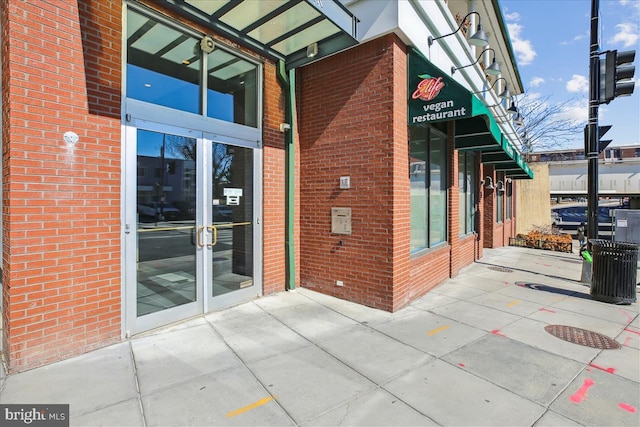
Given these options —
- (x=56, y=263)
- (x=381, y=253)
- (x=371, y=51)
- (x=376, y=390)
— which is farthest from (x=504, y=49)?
(x=56, y=263)

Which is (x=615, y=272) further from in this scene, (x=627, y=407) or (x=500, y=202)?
(x=500, y=202)

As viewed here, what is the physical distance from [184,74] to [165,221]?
218 centimetres

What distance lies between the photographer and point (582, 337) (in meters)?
4.23

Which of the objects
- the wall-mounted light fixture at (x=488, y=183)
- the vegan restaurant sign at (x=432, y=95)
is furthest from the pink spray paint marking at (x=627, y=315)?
the wall-mounted light fixture at (x=488, y=183)

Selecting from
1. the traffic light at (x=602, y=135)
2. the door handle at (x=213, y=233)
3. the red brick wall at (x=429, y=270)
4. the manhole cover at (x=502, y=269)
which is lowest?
the manhole cover at (x=502, y=269)

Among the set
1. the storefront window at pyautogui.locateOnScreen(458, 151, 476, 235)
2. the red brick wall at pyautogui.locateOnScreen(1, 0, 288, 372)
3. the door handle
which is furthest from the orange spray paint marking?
the storefront window at pyautogui.locateOnScreen(458, 151, 476, 235)

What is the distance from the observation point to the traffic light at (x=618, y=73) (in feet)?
21.0

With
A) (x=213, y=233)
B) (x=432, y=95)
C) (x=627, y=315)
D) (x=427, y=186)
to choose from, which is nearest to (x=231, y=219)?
(x=213, y=233)

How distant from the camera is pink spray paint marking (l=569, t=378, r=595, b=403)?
2.85 m

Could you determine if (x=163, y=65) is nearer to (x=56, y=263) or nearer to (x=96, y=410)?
(x=56, y=263)

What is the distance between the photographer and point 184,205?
176 inches

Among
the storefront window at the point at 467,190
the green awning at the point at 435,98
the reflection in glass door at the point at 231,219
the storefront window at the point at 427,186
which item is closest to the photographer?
the green awning at the point at 435,98

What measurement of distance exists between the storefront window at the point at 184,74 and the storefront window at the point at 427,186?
2964 mm

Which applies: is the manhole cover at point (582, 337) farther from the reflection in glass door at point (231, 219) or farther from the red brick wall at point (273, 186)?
the reflection in glass door at point (231, 219)
